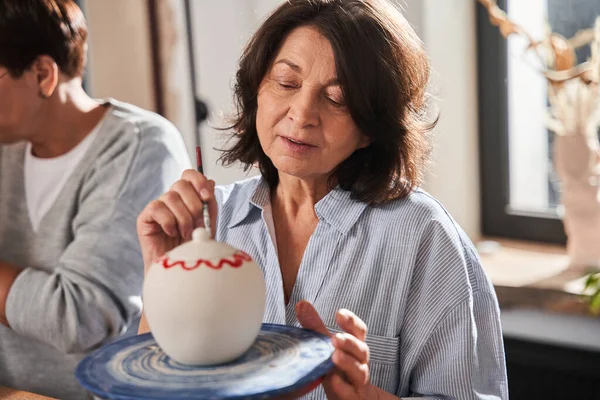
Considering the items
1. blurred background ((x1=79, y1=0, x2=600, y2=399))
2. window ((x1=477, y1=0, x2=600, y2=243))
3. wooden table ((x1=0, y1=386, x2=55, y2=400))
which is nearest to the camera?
wooden table ((x1=0, y1=386, x2=55, y2=400))

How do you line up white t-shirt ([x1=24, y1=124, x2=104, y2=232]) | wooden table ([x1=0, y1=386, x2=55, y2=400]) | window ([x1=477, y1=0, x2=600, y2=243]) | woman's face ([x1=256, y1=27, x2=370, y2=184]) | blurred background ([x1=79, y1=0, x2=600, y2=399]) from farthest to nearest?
1. window ([x1=477, y1=0, x2=600, y2=243])
2. blurred background ([x1=79, y1=0, x2=600, y2=399])
3. white t-shirt ([x1=24, y1=124, x2=104, y2=232])
4. wooden table ([x1=0, y1=386, x2=55, y2=400])
5. woman's face ([x1=256, y1=27, x2=370, y2=184])

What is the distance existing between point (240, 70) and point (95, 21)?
1617mm

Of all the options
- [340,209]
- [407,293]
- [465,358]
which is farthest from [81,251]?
[465,358]

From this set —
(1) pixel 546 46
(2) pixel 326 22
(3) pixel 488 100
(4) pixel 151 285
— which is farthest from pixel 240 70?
(3) pixel 488 100

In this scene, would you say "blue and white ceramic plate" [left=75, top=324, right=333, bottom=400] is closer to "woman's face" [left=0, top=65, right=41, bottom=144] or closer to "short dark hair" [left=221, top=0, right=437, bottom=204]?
"short dark hair" [left=221, top=0, right=437, bottom=204]

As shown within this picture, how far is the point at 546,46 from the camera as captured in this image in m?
2.48

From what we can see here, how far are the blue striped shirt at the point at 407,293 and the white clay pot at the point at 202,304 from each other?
0.37m

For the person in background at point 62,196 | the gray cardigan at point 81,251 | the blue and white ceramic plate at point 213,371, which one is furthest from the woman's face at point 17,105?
→ the blue and white ceramic plate at point 213,371

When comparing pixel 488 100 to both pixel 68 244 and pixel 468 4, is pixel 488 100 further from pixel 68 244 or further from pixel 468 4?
pixel 68 244

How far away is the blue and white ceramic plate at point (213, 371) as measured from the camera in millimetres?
864

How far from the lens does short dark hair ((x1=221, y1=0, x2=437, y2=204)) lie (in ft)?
4.13

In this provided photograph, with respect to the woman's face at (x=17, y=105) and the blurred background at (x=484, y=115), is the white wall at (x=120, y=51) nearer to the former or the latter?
the blurred background at (x=484, y=115)

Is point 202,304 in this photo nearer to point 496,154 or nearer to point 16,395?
point 16,395

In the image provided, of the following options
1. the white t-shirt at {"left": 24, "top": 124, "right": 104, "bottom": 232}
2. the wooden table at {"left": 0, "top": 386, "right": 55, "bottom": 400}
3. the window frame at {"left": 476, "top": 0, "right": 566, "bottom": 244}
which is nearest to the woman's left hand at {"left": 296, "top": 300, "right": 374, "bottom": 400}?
the wooden table at {"left": 0, "top": 386, "right": 55, "bottom": 400}
